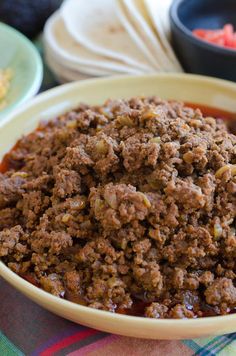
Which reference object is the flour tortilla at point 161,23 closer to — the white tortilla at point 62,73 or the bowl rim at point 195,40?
the bowl rim at point 195,40

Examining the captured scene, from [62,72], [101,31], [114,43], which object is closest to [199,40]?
[114,43]

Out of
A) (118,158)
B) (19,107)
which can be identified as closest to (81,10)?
(19,107)

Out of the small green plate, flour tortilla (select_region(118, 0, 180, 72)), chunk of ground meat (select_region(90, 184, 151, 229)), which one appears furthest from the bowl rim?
chunk of ground meat (select_region(90, 184, 151, 229))

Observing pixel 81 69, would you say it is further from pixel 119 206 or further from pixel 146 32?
pixel 119 206

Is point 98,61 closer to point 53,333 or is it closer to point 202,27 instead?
point 202,27

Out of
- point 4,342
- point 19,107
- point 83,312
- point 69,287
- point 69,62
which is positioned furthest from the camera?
point 69,62

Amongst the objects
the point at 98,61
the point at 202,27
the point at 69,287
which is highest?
the point at 69,287
